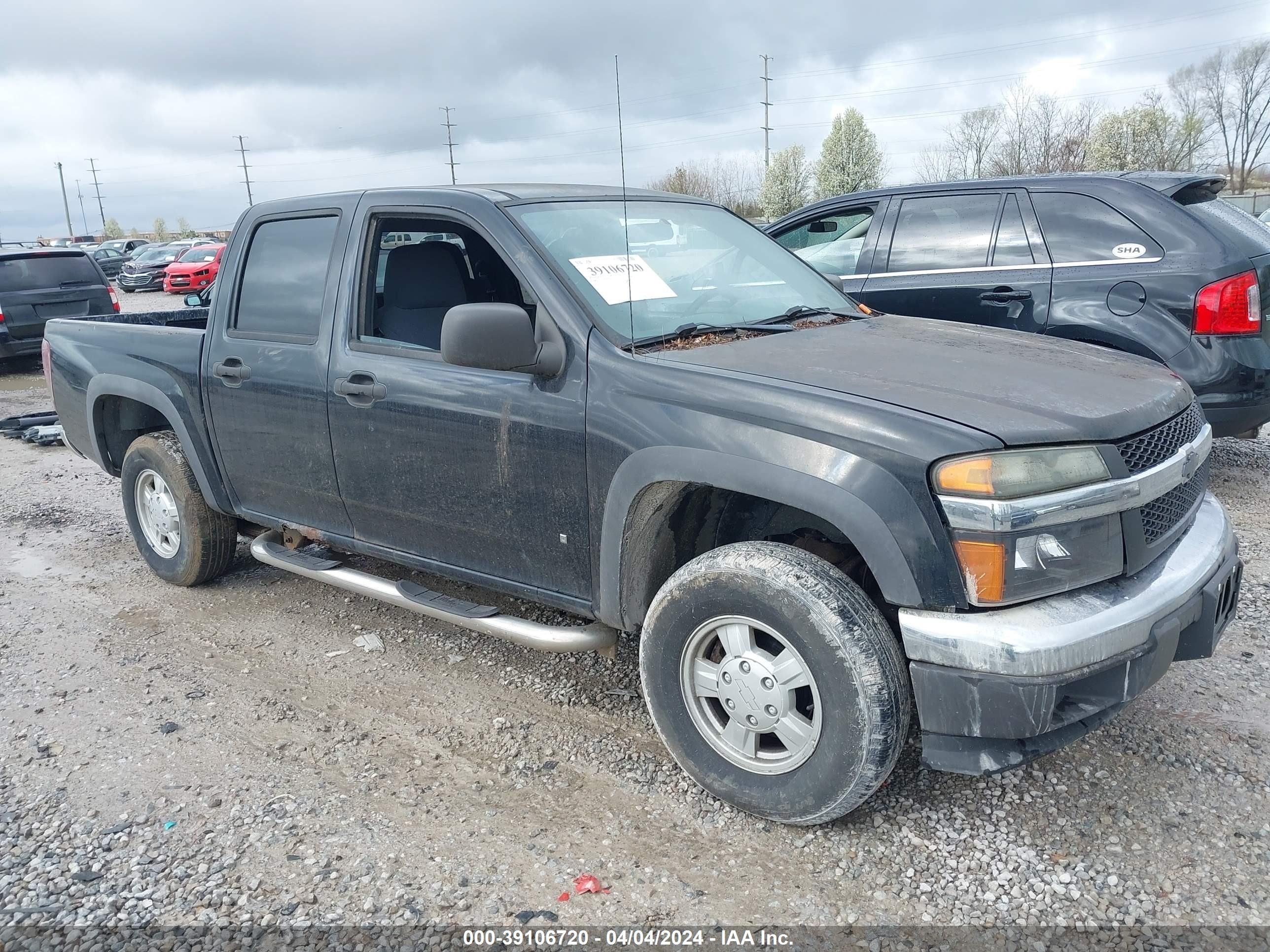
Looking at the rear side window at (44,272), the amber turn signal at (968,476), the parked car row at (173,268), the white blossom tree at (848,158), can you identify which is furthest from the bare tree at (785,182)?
the amber turn signal at (968,476)

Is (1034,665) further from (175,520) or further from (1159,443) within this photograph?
(175,520)

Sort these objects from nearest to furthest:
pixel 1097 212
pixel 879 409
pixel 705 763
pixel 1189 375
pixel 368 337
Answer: pixel 879 409
pixel 705 763
pixel 368 337
pixel 1189 375
pixel 1097 212

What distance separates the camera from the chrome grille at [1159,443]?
2.60 metres

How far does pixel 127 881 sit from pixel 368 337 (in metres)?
2.04

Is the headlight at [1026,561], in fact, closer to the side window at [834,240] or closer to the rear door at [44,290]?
the side window at [834,240]

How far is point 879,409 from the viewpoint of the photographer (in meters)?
2.49

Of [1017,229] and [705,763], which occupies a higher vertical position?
[1017,229]

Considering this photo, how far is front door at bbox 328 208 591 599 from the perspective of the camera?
10.3ft

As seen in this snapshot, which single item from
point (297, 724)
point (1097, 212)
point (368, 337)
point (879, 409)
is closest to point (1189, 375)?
point (1097, 212)

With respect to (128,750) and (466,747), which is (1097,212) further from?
(128,750)

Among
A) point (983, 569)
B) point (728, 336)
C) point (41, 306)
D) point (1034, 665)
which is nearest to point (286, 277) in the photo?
point (728, 336)

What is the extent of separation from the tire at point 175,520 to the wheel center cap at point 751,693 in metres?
3.09

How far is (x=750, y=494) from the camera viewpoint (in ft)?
8.84

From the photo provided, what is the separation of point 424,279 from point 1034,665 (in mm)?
2838
